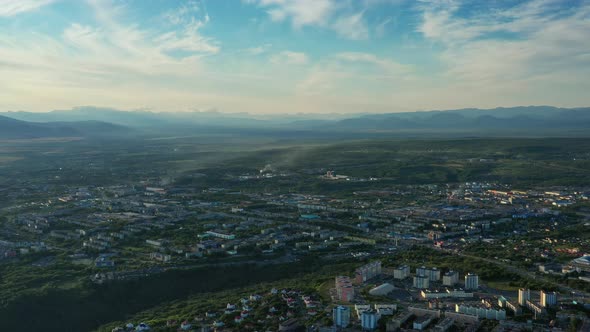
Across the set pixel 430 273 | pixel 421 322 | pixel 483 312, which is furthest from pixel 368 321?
pixel 430 273

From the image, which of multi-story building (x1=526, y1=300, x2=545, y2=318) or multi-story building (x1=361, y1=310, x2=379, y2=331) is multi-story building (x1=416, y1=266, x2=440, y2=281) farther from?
multi-story building (x1=361, y1=310, x2=379, y2=331)

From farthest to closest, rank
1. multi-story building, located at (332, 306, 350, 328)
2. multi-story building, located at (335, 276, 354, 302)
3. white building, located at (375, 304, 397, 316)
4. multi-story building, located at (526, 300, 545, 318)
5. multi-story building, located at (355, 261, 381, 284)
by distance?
multi-story building, located at (355, 261, 381, 284)
multi-story building, located at (335, 276, 354, 302)
white building, located at (375, 304, 397, 316)
multi-story building, located at (526, 300, 545, 318)
multi-story building, located at (332, 306, 350, 328)

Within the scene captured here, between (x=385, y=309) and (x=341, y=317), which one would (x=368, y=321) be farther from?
(x=385, y=309)

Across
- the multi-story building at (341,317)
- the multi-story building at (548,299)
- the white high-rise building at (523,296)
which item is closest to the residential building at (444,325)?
the multi-story building at (341,317)

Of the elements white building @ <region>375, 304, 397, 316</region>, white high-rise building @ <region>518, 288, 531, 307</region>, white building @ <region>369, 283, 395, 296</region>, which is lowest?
white building @ <region>369, 283, 395, 296</region>

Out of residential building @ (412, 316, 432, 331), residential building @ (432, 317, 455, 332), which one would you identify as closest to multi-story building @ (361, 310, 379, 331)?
residential building @ (412, 316, 432, 331)

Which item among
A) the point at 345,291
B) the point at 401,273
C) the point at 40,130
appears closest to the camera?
the point at 345,291

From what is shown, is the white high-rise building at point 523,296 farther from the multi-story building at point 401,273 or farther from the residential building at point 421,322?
the multi-story building at point 401,273
